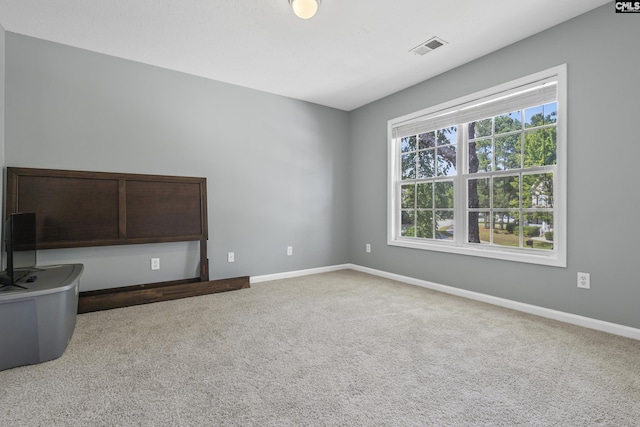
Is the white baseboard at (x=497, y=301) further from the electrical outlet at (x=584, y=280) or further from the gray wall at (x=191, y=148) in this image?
the electrical outlet at (x=584, y=280)

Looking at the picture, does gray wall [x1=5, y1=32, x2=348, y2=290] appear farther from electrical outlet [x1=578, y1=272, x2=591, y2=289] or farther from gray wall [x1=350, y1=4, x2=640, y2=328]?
electrical outlet [x1=578, y1=272, x2=591, y2=289]

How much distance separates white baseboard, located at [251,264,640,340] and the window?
427 millimetres

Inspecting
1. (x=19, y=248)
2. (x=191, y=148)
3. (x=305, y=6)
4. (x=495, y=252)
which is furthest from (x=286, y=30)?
(x=495, y=252)

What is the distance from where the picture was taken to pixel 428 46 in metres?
2.84

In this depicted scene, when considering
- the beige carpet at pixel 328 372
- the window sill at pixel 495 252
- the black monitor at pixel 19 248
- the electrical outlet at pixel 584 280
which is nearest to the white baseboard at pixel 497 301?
the beige carpet at pixel 328 372

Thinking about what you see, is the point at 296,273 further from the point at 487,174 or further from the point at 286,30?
the point at 286,30

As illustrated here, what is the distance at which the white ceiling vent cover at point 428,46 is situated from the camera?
2.74 meters

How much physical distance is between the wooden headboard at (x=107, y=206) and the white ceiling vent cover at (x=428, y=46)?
2.66 m

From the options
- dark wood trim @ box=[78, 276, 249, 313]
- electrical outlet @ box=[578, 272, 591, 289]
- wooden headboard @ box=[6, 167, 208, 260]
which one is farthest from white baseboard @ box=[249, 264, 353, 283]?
electrical outlet @ box=[578, 272, 591, 289]

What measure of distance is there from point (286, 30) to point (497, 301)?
3.22m

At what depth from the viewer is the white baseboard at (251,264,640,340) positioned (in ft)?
7.37

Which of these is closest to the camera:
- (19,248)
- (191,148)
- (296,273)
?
(19,248)

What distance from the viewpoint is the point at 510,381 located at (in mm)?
1647

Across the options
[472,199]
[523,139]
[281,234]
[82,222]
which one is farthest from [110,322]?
[523,139]
